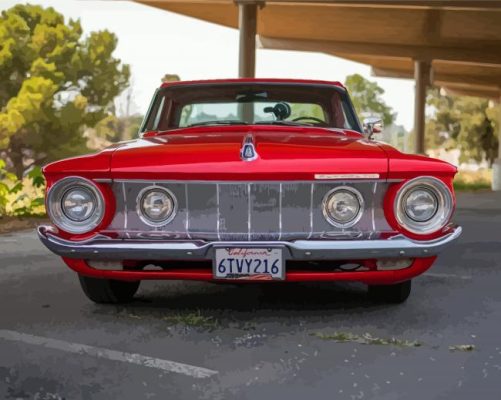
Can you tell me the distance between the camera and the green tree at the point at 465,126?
164ft

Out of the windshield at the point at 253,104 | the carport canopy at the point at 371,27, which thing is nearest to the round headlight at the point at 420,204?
the windshield at the point at 253,104

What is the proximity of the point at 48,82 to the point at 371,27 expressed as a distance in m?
11.4

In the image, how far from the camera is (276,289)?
5.61m

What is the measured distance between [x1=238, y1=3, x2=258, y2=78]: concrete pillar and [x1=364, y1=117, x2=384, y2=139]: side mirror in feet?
55.3

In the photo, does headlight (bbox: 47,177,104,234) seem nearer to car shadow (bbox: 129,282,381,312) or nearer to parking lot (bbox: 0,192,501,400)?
parking lot (bbox: 0,192,501,400)

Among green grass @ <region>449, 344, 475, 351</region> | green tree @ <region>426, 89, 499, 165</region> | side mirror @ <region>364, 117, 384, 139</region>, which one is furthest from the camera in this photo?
green tree @ <region>426, 89, 499, 165</region>

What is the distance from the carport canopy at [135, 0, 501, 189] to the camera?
2214 cm

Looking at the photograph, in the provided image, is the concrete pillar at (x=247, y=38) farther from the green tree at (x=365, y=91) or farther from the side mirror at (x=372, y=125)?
the green tree at (x=365, y=91)

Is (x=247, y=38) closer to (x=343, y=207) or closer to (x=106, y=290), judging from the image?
(x=106, y=290)

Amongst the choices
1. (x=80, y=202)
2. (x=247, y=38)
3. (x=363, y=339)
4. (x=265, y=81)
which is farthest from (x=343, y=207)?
(x=247, y=38)

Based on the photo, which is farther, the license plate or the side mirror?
the side mirror

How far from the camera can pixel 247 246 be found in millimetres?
4211

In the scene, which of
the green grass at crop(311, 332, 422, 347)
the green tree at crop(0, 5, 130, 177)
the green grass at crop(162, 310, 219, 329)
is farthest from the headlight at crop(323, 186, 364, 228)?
the green tree at crop(0, 5, 130, 177)

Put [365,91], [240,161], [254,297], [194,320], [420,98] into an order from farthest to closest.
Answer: [365,91]
[420,98]
[254,297]
[194,320]
[240,161]
